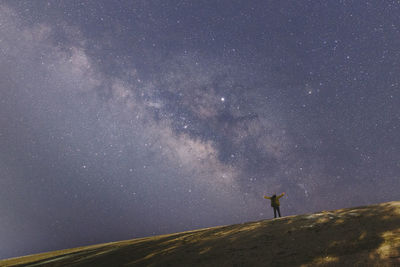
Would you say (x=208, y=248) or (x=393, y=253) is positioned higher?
(x=393, y=253)

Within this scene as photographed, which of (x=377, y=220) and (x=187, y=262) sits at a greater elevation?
(x=377, y=220)

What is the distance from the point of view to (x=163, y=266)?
4422mm

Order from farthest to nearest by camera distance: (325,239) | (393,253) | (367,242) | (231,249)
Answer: (231,249), (325,239), (367,242), (393,253)

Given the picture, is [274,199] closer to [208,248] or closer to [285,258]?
[208,248]

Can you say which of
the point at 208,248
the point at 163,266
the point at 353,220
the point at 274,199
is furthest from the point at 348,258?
the point at 274,199

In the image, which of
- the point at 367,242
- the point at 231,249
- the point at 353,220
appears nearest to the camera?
the point at 367,242

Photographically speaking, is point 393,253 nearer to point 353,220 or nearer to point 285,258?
point 285,258

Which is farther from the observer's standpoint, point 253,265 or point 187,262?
point 187,262

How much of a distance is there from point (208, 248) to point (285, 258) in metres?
2.19

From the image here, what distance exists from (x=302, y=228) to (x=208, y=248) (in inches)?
97.1

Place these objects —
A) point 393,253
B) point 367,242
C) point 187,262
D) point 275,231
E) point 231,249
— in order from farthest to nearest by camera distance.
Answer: point 275,231, point 231,249, point 187,262, point 367,242, point 393,253

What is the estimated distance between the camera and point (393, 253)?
2811 millimetres

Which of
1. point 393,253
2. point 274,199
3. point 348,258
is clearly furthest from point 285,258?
point 274,199

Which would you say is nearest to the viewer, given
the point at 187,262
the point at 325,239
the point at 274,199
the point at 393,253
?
the point at 393,253
